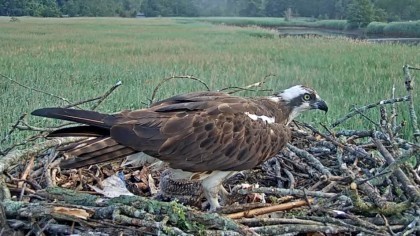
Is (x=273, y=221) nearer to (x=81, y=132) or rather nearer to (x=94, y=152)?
(x=94, y=152)

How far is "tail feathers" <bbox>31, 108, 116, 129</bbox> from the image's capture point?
125 inches

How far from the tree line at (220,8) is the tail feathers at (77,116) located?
772 inches

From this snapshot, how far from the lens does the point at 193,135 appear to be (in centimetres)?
354

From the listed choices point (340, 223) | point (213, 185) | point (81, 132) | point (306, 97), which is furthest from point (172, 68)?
point (340, 223)

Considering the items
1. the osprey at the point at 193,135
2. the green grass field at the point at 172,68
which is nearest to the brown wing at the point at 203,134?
the osprey at the point at 193,135

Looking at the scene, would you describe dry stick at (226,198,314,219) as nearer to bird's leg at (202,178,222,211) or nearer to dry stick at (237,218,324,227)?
dry stick at (237,218,324,227)

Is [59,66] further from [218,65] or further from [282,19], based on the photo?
[282,19]

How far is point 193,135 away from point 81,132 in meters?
0.61

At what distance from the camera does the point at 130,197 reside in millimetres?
3111

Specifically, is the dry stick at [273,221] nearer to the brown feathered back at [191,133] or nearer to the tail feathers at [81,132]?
the brown feathered back at [191,133]

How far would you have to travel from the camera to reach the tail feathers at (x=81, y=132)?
10.6 feet

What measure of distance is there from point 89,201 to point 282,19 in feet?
144

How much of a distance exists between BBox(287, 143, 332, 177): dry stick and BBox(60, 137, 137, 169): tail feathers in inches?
46.0

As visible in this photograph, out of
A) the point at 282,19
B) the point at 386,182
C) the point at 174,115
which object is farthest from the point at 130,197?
the point at 282,19
